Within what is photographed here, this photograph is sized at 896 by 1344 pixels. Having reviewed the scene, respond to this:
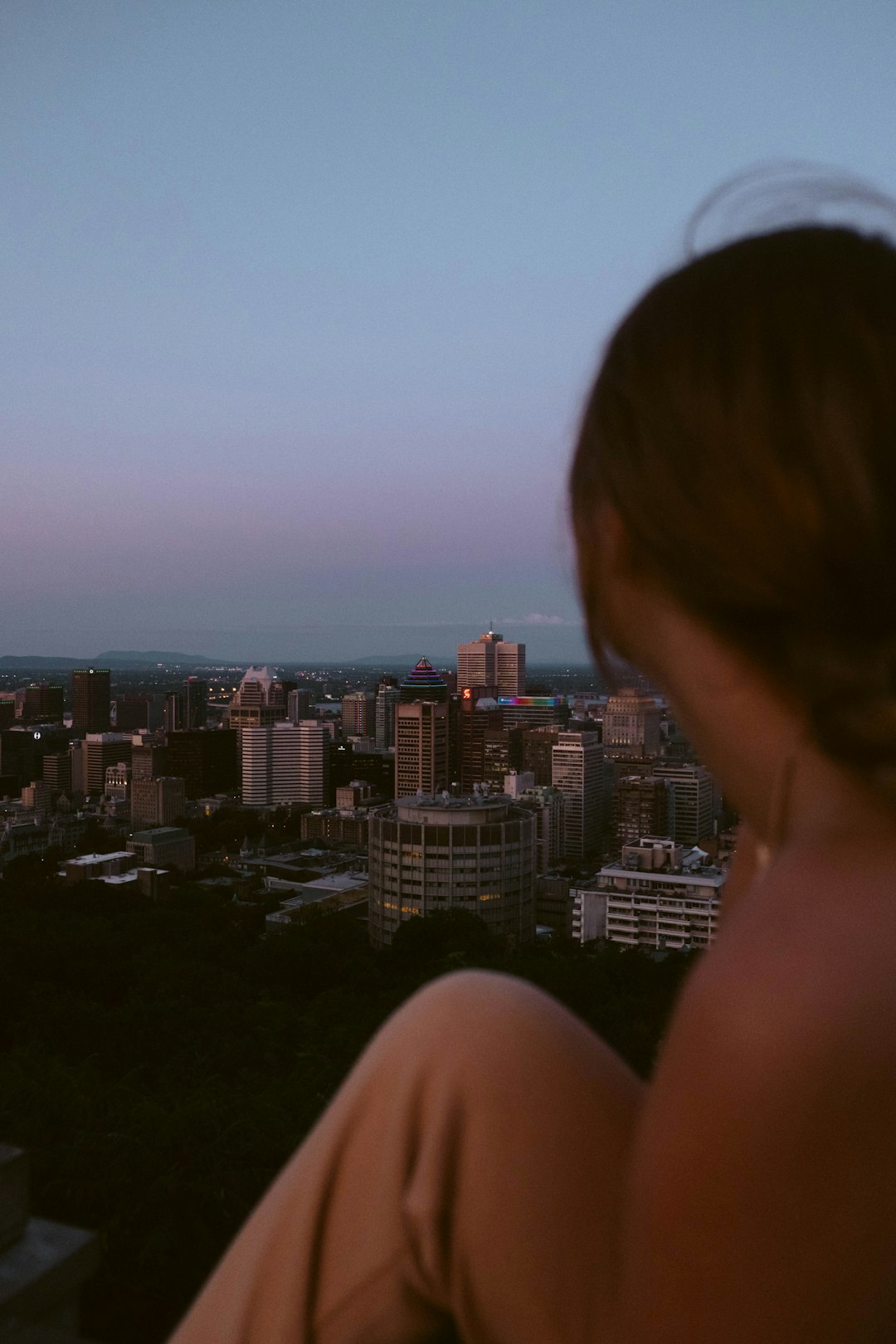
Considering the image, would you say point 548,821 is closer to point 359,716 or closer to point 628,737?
point 628,737

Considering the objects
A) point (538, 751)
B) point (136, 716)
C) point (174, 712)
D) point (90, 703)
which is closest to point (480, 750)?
point (538, 751)

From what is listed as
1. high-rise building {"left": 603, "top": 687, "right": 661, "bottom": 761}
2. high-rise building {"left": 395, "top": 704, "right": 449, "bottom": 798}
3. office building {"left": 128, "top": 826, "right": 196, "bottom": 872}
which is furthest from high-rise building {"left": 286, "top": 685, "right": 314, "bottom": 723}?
office building {"left": 128, "top": 826, "right": 196, "bottom": 872}

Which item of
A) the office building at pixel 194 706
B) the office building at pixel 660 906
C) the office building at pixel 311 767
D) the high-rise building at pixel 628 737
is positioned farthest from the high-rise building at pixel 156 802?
the office building at pixel 660 906

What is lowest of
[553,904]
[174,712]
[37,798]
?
[553,904]

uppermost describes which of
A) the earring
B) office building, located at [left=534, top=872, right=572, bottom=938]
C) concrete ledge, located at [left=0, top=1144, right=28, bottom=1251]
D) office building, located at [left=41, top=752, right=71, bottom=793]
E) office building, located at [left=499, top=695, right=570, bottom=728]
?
the earring

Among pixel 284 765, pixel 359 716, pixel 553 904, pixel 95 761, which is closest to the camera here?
pixel 553 904

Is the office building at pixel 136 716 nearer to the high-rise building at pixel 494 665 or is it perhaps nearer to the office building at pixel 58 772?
the office building at pixel 58 772

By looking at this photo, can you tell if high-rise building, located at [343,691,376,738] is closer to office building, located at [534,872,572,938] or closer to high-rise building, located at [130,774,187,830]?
high-rise building, located at [130,774,187,830]
